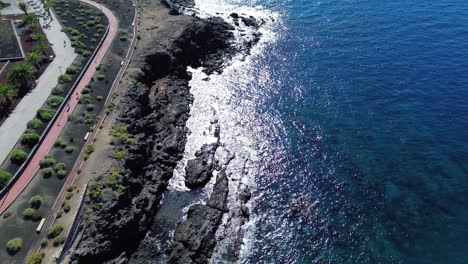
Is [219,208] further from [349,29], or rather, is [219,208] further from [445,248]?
[349,29]

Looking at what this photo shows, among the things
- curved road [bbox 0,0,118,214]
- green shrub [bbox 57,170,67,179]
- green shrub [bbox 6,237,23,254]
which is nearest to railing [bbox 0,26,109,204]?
curved road [bbox 0,0,118,214]

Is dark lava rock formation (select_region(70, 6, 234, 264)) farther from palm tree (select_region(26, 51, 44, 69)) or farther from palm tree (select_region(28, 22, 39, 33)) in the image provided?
palm tree (select_region(28, 22, 39, 33))

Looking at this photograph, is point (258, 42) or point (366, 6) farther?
point (366, 6)

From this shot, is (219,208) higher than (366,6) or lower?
lower

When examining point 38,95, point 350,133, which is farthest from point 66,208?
point 350,133

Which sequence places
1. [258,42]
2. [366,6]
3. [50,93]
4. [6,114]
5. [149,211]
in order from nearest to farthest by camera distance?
[149,211] → [6,114] → [50,93] → [258,42] → [366,6]

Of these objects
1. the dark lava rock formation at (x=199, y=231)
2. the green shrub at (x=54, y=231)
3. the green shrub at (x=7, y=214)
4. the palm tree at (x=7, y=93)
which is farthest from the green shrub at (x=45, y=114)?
the dark lava rock formation at (x=199, y=231)

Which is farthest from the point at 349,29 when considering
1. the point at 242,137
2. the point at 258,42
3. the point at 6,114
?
the point at 6,114

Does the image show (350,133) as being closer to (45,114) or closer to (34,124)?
(45,114)
